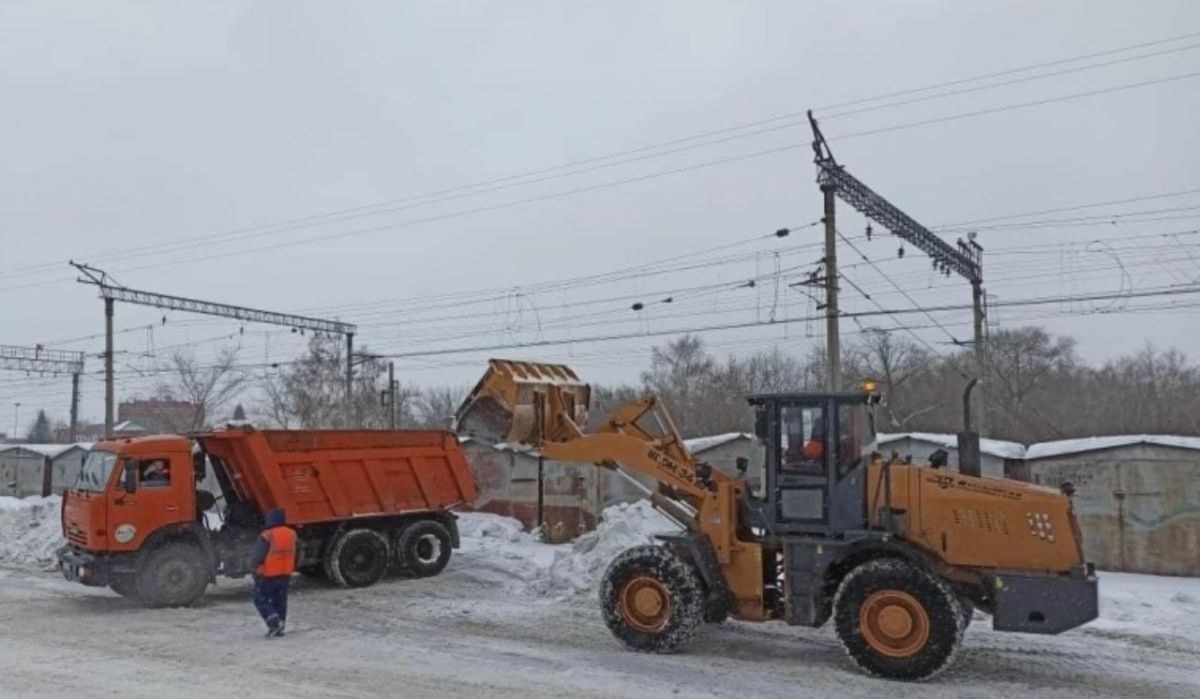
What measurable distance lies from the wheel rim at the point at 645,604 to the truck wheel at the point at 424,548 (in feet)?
20.9

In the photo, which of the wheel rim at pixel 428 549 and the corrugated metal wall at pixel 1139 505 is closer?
the corrugated metal wall at pixel 1139 505

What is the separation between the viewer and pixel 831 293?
18.2 meters

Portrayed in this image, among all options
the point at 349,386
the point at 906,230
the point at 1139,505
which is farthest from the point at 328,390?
the point at 1139,505

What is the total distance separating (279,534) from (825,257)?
38.2 feet

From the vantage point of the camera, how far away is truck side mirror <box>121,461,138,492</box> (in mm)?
A: 13188

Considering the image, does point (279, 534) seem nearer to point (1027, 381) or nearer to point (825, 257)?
point (825, 257)

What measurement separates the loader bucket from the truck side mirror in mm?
5172

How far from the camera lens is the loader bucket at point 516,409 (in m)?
10.8

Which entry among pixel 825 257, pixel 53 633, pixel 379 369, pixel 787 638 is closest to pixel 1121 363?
pixel 379 369

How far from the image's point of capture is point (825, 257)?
18562 mm

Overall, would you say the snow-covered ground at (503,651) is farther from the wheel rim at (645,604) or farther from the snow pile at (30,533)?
the snow pile at (30,533)

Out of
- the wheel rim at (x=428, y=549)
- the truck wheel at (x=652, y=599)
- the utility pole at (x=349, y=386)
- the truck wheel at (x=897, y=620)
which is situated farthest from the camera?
the utility pole at (x=349, y=386)

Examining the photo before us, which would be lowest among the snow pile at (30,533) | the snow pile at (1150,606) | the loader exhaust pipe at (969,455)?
the snow pile at (30,533)

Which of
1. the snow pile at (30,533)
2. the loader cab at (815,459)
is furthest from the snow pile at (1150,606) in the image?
the snow pile at (30,533)
